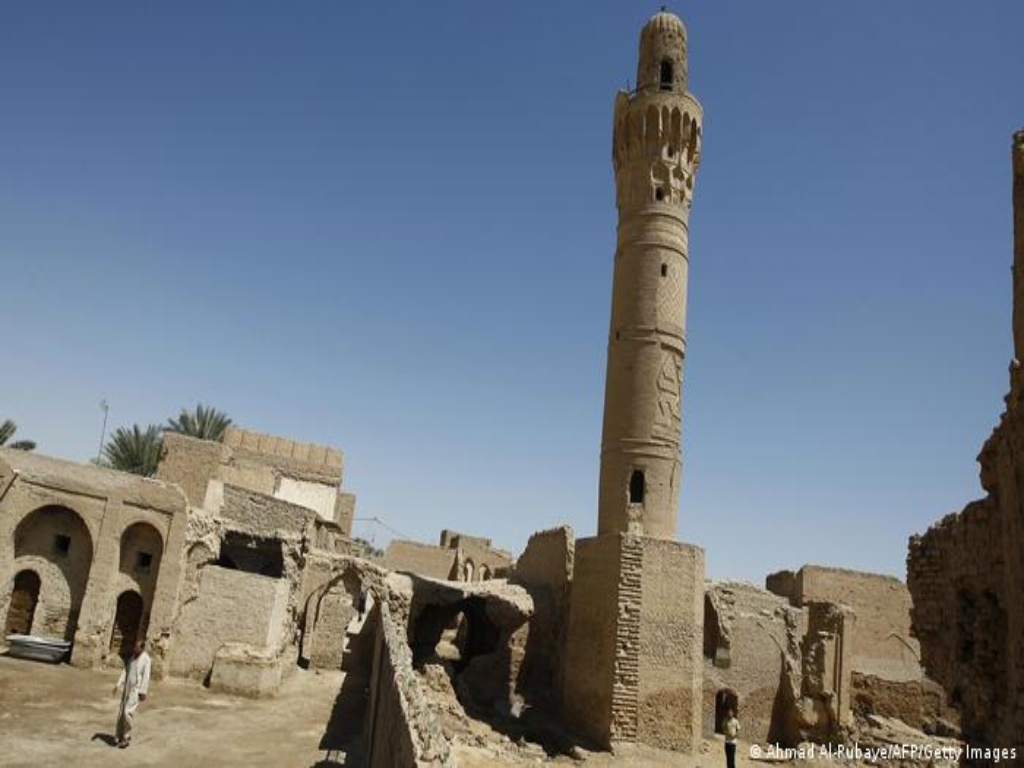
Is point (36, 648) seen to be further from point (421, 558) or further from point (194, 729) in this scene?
point (421, 558)

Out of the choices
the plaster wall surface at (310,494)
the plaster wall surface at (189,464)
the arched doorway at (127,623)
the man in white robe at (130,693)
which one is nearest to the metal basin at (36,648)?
the arched doorway at (127,623)

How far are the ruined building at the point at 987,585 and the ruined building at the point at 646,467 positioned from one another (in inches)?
303

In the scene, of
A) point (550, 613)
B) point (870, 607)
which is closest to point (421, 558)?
point (550, 613)

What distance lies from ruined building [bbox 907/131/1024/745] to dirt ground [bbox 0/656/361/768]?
7774 mm

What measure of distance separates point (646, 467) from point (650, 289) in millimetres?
4399

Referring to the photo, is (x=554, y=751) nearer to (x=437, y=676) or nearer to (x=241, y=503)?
(x=437, y=676)

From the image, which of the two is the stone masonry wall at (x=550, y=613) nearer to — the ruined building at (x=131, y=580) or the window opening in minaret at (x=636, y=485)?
the window opening in minaret at (x=636, y=485)

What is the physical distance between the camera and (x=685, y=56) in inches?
829

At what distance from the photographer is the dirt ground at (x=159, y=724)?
9.86 metres

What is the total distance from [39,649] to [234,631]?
3.34 metres

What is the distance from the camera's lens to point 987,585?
7402 millimetres

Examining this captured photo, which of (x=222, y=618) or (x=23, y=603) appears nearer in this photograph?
(x=23, y=603)

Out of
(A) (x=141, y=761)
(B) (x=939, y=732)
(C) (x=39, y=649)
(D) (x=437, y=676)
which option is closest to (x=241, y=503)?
(C) (x=39, y=649)

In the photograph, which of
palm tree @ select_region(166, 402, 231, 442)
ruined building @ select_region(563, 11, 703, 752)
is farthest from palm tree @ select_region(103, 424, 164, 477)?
ruined building @ select_region(563, 11, 703, 752)
